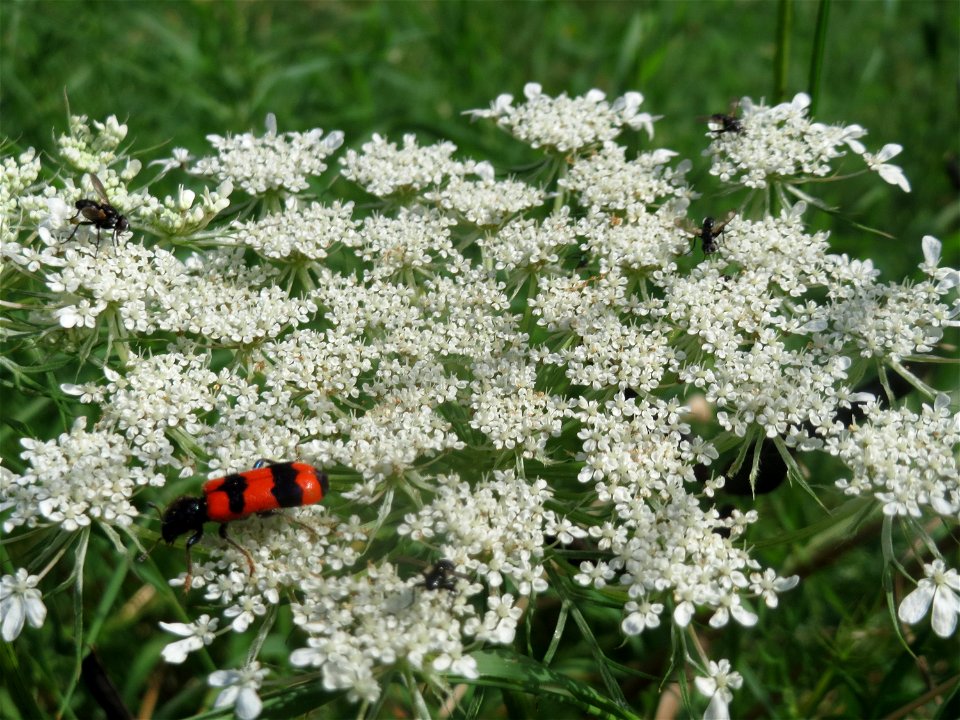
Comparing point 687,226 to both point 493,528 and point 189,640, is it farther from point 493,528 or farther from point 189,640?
point 189,640

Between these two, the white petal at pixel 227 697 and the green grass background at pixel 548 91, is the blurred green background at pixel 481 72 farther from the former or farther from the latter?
the white petal at pixel 227 697

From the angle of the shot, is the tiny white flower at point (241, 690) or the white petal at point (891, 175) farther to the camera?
the white petal at point (891, 175)

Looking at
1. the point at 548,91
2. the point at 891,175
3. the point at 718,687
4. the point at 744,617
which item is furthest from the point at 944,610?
the point at 548,91

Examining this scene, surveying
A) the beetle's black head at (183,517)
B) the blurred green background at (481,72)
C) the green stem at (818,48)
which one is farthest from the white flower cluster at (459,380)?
the blurred green background at (481,72)

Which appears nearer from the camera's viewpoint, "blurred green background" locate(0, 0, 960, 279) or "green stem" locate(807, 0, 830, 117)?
"green stem" locate(807, 0, 830, 117)

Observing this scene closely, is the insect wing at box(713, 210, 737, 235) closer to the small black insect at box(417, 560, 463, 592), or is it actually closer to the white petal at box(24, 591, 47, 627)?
the small black insect at box(417, 560, 463, 592)

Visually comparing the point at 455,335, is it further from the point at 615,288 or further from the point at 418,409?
the point at 615,288

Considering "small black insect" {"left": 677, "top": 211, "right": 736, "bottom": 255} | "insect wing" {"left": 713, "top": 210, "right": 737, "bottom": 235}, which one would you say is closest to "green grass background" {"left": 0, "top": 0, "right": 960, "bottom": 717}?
"insect wing" {"left": 713, "top": 210, "right": 737, "bottom": 235}
